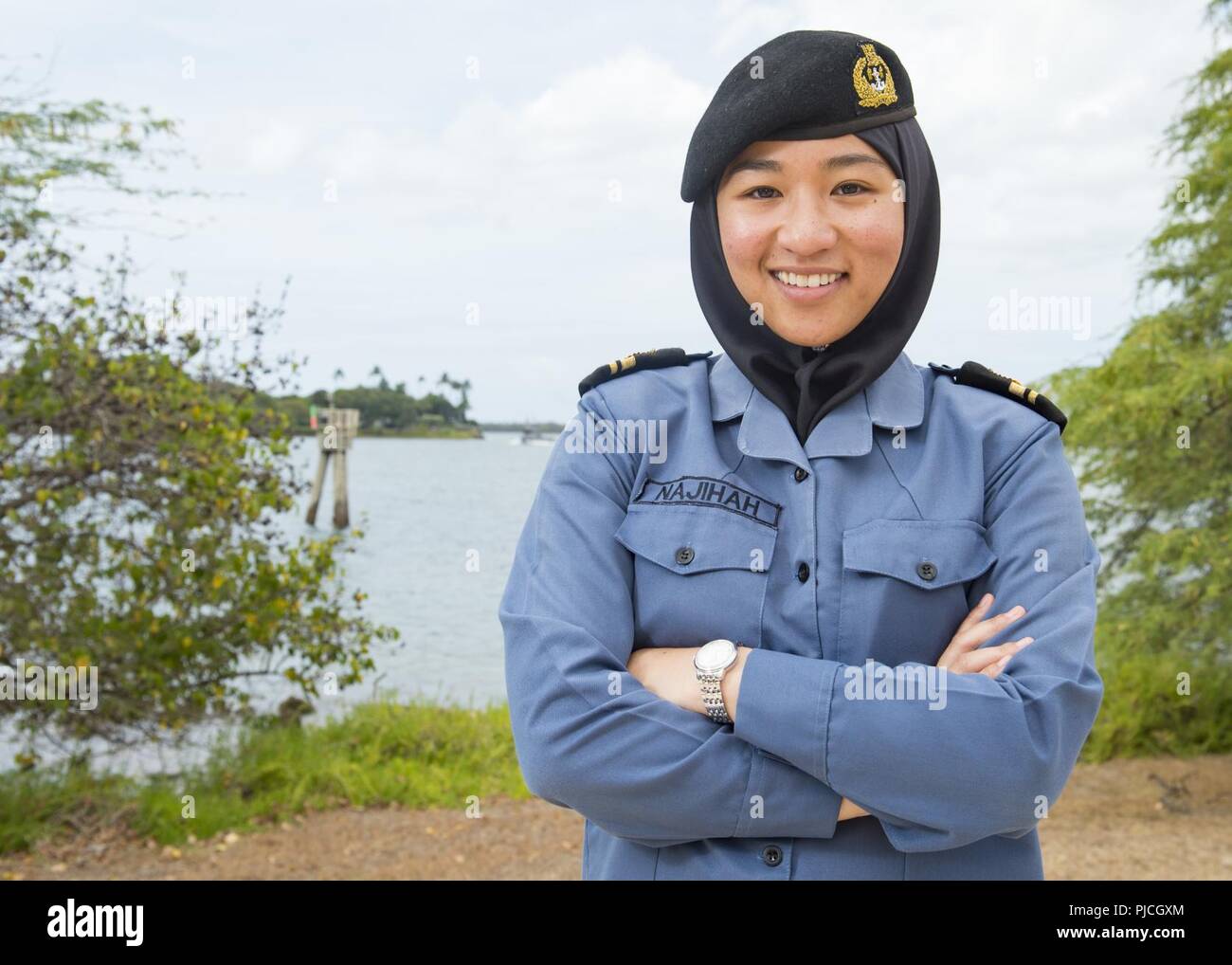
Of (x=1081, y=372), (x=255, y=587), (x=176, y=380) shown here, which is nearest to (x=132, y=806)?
(x=255, y=587)

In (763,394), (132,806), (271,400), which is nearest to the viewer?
(763,394)

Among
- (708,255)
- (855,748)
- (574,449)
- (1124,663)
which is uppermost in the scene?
(708,255)

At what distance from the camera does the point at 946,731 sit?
161 centimetres

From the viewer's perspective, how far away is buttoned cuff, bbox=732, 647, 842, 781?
63.7 inches

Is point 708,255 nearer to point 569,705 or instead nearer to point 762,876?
point 569,705

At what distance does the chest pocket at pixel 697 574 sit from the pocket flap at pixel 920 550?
0.13 meters

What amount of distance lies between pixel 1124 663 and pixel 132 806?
6036mm

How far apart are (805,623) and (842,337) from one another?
475 mm

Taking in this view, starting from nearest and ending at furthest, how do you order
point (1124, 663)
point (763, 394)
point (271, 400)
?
1. point (763, 394)
2. point (271, 400)
3. point (1124, 663)

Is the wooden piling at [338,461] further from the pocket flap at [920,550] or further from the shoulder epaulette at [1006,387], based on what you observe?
the pocket flap at [920,550]

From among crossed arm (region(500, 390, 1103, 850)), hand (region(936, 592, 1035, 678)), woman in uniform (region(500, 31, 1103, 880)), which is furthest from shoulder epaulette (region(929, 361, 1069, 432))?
hand (region(936, 592, 1035, 678))

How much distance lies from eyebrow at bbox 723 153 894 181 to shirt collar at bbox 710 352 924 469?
13.0 inches

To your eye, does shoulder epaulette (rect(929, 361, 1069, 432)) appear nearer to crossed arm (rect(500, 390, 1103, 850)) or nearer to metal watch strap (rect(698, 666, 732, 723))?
crossed arm (rect(500, 390, 1103, 850))

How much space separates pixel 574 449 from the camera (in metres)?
1.91
